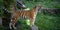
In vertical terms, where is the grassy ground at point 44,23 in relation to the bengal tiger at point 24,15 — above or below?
below

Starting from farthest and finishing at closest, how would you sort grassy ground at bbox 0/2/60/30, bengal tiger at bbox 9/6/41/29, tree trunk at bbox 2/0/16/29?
grassy ground at bbox 0/2/60/30, tree trunk at bbox 2/0/16/29, bengal tiger at bbox 9/6/41/29

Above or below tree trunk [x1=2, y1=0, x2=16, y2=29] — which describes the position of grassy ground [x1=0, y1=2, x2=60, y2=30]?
below

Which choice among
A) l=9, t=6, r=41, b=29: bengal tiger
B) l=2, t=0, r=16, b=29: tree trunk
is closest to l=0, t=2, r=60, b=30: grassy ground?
l=2, t=0, r=16, b=29: tree trunk

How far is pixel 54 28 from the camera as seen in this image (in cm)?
537

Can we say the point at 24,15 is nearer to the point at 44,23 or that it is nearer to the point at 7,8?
the point at 7,8

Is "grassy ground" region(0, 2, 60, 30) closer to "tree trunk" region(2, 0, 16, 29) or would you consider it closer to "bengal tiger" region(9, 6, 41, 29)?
"tree trunk" region(2, 0, 16, 29)

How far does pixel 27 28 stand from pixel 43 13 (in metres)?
1.62

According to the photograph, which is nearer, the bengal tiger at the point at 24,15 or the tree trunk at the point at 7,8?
the bengal tiger at the point at 24,15

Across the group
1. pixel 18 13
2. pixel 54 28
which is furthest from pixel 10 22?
pixel 54 28

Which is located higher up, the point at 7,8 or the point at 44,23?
the point at 7,8

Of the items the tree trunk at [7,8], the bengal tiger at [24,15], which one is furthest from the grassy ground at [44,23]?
the bengal tiger at [24,15]

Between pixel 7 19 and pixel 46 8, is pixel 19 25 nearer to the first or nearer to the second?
pixel 7 19

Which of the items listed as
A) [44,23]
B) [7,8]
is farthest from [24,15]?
[44,23]

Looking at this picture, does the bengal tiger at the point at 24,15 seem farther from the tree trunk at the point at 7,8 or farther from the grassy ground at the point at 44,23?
the grassy ground at the point at 44,23
